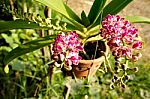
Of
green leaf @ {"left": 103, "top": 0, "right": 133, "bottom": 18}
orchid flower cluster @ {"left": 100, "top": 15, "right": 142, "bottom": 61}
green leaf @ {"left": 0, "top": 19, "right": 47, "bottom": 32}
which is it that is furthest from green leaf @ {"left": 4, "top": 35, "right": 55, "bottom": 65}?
orchid flower cluster @ {"left": 100, "top": 15, "right": 142, "bottom": 61}

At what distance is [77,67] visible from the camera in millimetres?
1437

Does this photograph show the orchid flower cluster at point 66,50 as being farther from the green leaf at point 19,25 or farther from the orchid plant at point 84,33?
the green leaf at point 19,25

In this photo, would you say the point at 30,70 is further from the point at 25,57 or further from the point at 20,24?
the point at 20,24

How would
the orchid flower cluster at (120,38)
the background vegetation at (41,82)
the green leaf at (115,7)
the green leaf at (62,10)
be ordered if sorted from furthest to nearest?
the background vegetation at (41,82) → the green leaf at (115,7) → the green leaf at (62,10) → the orchid flower cluster at (120,38)

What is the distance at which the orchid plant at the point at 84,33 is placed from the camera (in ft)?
3.52

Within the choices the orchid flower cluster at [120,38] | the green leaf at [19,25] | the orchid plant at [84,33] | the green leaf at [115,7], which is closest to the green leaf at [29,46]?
the orchid plant at [84,33]

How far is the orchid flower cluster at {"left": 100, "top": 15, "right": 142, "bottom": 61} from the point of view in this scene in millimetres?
1059

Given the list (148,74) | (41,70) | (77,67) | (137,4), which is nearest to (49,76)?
(41,70)

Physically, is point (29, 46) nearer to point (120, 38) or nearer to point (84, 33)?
point (84, 33)

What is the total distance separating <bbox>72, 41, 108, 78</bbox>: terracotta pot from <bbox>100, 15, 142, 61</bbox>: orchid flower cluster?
1.03ft

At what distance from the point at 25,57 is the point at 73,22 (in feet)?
2.38

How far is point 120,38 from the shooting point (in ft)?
3.50

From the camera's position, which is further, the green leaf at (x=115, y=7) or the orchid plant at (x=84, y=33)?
the green leaf at (x=115, y=7)

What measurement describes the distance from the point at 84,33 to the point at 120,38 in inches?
14.1
